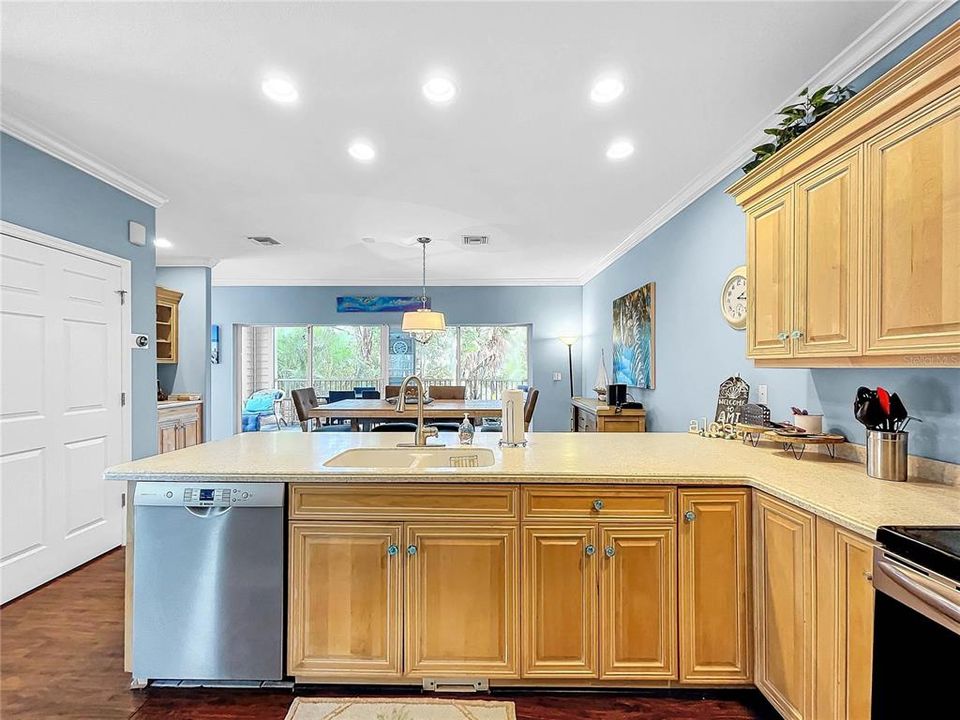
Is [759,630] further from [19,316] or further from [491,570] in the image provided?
[19,316]

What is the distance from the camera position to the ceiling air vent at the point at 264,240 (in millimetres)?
5031

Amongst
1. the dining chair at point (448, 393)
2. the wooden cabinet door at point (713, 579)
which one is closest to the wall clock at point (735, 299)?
the wooden cabinet door at point (713, 579)

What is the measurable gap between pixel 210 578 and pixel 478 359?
20.7 feet

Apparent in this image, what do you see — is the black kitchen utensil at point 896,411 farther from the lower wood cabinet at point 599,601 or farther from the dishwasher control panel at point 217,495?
the dishwasher control panel at point 217,495

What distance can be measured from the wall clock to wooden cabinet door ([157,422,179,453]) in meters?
5.02

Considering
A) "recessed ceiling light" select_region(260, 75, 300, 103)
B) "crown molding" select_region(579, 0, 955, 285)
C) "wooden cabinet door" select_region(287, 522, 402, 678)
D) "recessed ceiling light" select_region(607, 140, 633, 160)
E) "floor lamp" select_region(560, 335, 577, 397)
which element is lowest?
"wooden cabinet door" select_region(287, 522, 402, 678)

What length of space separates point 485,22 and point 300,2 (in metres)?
0.67

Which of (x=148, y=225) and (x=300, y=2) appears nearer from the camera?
(x=300, y=2)

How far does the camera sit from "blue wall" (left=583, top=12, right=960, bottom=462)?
5.58 ft

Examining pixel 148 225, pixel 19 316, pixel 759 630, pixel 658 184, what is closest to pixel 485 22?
pixel 658 184

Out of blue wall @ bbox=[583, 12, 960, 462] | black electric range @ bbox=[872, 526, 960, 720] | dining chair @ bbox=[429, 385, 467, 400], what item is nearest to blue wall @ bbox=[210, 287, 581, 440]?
dining chair @ bbox=[429, 385, 467, 400]

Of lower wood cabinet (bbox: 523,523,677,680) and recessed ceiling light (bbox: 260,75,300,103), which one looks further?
recessed ceiling light (bbox: 260,75,300,103)

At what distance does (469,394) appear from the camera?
8023mm

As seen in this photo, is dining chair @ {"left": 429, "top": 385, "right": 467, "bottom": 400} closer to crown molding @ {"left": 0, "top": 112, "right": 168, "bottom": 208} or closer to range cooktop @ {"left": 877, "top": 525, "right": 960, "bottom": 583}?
crown molding @ {"left": 0, "top": 112, "right": 168, "bottom": 208}
